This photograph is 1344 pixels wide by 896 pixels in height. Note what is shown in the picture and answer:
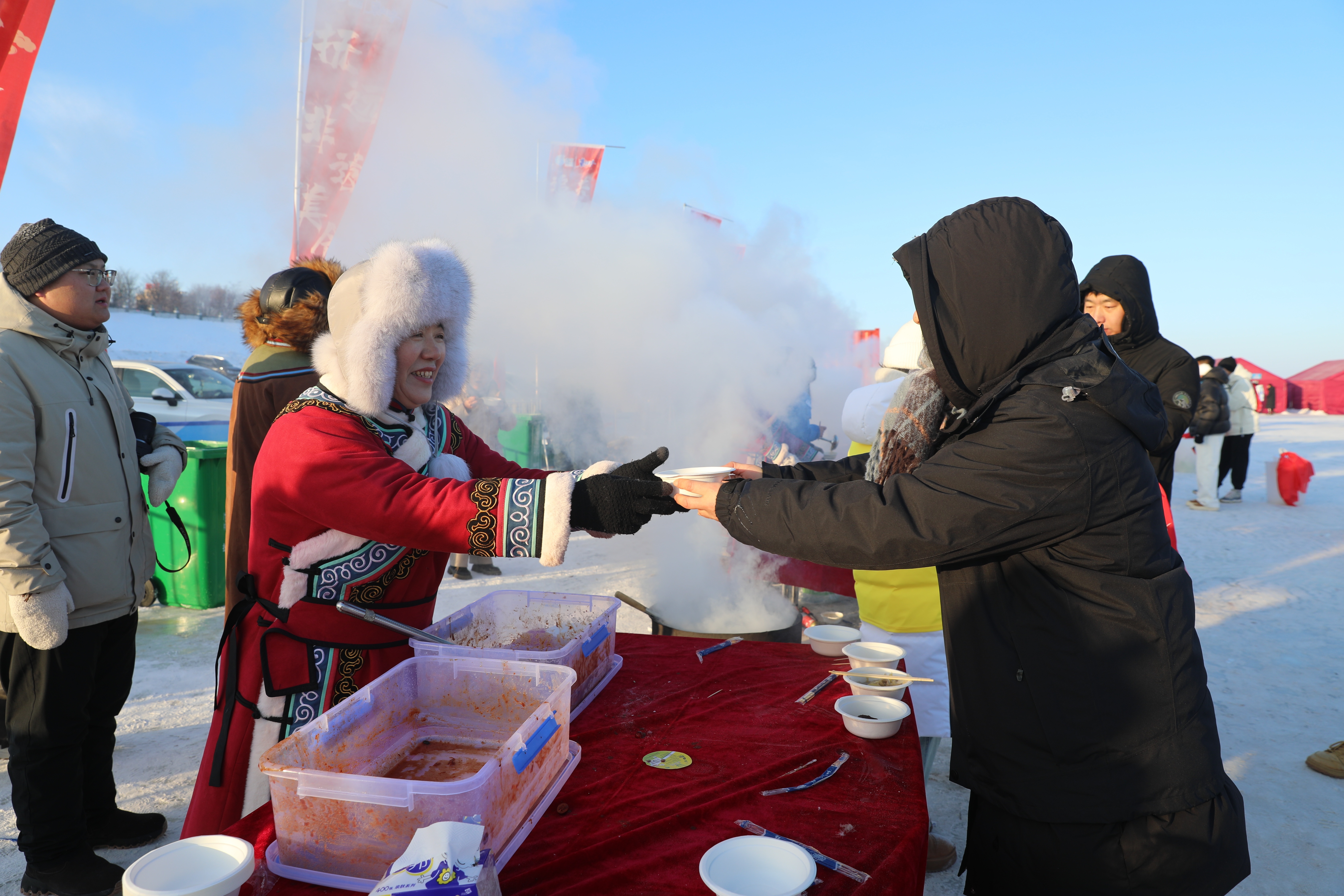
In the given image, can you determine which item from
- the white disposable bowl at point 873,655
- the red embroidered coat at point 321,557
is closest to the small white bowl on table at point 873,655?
the white disposable bowl at point 873,655

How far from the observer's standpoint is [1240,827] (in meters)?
1.46

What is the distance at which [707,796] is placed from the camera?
1401 mm

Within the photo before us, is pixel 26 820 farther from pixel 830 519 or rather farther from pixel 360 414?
pixel 830 519

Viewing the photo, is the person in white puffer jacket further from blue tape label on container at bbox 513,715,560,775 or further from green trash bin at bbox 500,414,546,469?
blue tape label on container at bbox 513,715,560,775

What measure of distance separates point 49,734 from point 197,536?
3392 millimetres

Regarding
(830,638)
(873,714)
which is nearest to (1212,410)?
(830,638)

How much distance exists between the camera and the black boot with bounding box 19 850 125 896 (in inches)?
97.3

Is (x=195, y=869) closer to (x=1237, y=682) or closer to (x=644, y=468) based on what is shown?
(x=644, y=468)

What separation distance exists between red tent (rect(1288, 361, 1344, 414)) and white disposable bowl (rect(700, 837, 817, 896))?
134 feet

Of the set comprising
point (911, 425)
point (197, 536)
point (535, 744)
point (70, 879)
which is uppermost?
point (911, 425)

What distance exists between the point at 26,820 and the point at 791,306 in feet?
28.2

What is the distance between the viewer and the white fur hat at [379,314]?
182 cm

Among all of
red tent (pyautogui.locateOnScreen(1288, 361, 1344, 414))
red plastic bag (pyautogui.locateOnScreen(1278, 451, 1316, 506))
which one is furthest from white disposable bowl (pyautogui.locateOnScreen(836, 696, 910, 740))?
red tent (pyautogui.locateOnScreen(1288, 361, 1344, 414))

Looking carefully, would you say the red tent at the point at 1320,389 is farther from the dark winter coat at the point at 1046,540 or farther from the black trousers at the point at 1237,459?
the dark winter coat at the point at 1046,540
